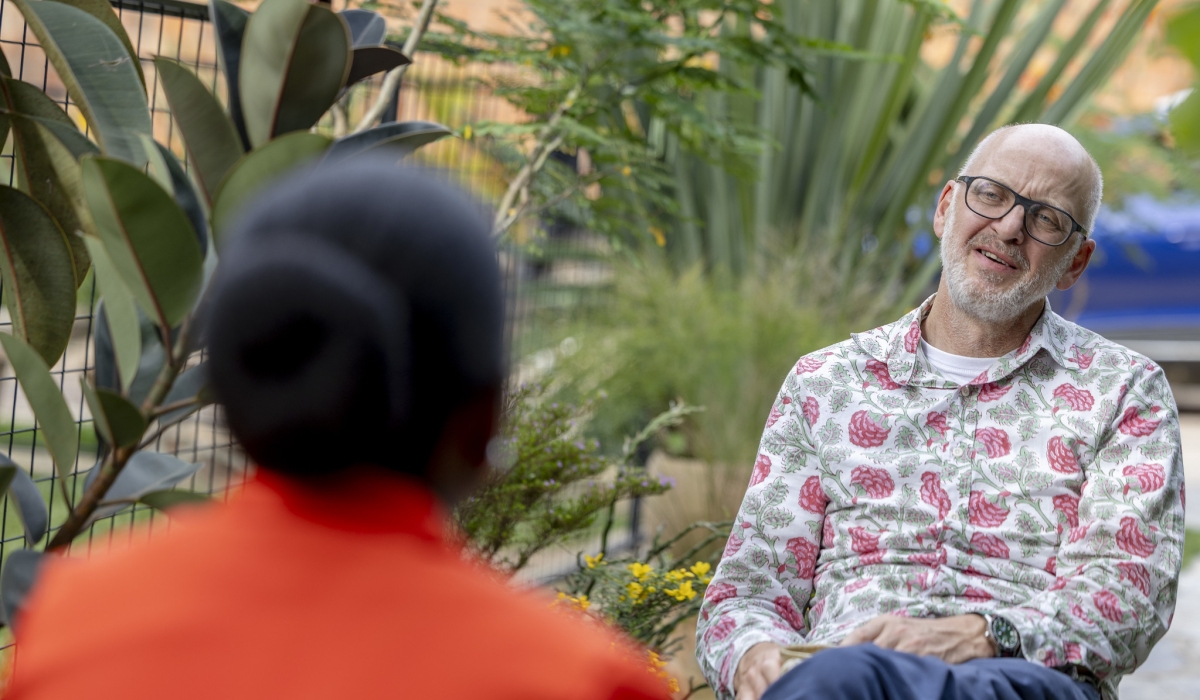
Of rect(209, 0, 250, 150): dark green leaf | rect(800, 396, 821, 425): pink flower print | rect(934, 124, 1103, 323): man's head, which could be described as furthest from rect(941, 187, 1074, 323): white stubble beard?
rect(209, 0, 250, 150): dark green leaf

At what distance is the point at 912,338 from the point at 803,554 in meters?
0.49

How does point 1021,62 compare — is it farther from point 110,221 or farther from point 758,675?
point 110,221

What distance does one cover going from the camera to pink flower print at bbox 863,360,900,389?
199 centimetres

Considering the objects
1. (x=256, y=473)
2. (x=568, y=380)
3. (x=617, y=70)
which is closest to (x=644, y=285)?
(x=568, y=380)

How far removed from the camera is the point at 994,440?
1.88 metres

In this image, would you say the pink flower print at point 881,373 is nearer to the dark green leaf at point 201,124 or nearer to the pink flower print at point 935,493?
the pink flower print at point 935,493

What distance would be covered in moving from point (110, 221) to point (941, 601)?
55.9 inches

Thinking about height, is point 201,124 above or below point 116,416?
above

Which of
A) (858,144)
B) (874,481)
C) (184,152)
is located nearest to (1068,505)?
(874,481)

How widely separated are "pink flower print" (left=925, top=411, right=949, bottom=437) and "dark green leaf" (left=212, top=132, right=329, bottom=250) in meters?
1.20

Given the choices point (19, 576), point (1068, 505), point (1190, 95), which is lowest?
point (19, 576)

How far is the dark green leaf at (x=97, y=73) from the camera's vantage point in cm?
A: 146

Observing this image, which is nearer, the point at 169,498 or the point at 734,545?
the point at 169,498

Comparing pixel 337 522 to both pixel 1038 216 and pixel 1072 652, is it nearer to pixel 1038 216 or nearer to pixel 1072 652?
pixel 1072 652
